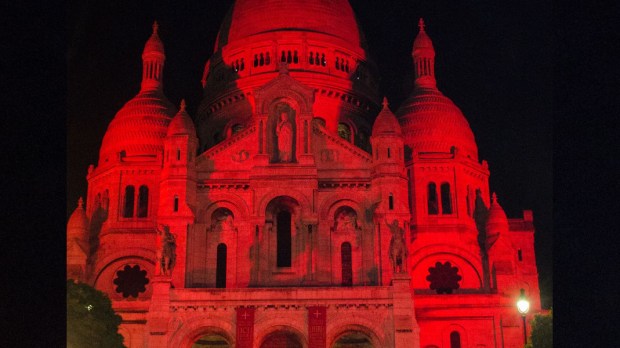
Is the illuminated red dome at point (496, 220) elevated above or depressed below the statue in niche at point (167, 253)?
→ above

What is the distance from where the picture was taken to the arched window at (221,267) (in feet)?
146

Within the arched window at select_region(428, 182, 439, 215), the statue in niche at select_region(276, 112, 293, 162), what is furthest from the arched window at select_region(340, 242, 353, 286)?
the arched window at select_region(428, 182, 439, 215)

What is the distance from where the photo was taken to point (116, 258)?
50.2 meters

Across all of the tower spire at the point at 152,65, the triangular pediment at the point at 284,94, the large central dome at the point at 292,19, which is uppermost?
the large central dome at the point at 292,19

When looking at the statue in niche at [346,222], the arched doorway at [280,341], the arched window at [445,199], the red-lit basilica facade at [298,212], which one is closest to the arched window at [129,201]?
the red-lit basilica facade at [298,212]

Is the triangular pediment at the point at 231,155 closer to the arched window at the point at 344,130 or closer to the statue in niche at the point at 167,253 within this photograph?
the statue in niche at the point at 167,253

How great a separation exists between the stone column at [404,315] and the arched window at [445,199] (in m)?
10.9

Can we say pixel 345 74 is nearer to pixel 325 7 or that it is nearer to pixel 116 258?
pixel 325 7

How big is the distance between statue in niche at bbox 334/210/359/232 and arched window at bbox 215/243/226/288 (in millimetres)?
5095

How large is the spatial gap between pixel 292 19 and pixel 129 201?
14.2 metres

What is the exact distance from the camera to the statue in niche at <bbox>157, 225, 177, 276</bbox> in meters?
42.1

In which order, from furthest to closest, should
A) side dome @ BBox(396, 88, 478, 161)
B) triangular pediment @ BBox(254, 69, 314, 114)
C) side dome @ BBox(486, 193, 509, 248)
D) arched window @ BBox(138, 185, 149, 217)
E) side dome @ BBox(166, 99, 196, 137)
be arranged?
side dome @ BBox(396, 88, 478, 161) → arched window @ BBox(138, 185, 149, 217) → side dome @ BBox(486, 193, 509, 248) → triangular pediment @ BBox(254, 69, 314, 114) → side dome @ BBox(166, 99, 196, 137)

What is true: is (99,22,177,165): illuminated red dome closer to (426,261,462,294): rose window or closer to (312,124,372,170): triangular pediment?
(312,124,372,170): triangular pediment

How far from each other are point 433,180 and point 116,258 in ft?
54.4
